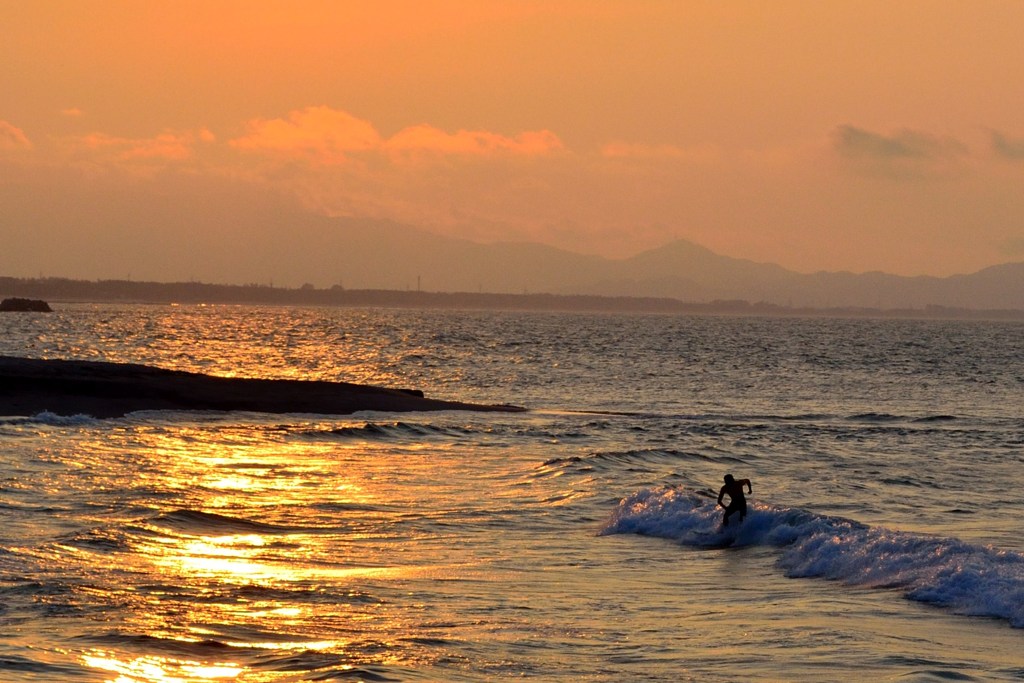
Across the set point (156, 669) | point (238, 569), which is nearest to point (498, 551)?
point (238, 569)

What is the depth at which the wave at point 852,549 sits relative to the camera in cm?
2145

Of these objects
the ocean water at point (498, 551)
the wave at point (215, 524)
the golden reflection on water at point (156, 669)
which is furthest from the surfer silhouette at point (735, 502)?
the golden reflection on water at point (156, 669)

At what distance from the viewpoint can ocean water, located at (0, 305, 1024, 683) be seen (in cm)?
1720

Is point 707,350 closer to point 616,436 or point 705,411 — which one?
point 705,411

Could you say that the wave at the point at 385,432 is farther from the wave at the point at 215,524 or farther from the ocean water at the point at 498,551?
the wave at the point at 215,524

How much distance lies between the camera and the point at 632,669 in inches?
652

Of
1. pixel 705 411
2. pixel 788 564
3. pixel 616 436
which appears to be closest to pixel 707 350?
pixel 705 411

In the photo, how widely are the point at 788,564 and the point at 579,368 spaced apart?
75.3 metres

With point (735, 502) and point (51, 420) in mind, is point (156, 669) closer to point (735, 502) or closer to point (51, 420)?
point (735, 502)

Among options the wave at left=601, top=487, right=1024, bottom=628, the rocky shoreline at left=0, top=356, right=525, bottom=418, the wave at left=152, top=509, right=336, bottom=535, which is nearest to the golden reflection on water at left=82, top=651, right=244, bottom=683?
the wave at left=152, top=509, right=336, bottom=535

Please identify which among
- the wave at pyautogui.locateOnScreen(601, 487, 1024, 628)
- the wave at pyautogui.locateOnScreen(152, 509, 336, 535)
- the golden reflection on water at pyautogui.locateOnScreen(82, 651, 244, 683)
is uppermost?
the wave at pyautogui.locateOnScreen(601, 487, 1024, 628)

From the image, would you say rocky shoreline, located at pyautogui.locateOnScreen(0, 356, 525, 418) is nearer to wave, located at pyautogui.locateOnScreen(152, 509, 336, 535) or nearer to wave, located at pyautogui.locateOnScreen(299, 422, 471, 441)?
wave, located at pyautogui.locateOnScreen(299, 422, 471, 441)

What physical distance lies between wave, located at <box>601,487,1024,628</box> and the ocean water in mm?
69

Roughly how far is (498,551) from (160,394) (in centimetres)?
3277
